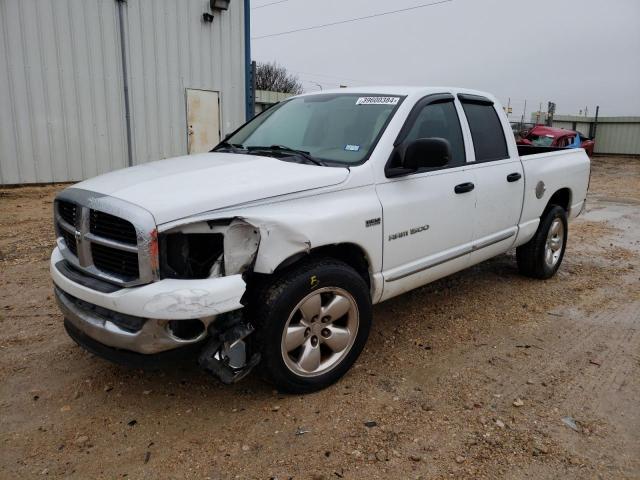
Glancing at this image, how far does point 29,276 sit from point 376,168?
3.82 meters

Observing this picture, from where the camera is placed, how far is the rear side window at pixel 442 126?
369cm

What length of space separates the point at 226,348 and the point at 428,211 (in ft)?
5.60

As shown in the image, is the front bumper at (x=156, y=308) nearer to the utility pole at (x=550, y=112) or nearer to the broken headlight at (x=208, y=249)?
the broken headlight at (x=208, y=249)

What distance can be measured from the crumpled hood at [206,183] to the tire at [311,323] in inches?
18.8

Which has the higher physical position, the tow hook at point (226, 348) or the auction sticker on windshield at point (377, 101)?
the auction sticker on windshield at point (377, 101)

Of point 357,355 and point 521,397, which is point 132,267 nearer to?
point 357,355

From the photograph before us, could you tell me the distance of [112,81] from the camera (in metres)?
10.5

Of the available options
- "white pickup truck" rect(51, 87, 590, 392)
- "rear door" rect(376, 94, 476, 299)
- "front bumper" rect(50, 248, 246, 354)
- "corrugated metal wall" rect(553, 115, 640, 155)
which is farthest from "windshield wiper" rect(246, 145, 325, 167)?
"corrugated metal wall" rect(553, 115, 640, 155)

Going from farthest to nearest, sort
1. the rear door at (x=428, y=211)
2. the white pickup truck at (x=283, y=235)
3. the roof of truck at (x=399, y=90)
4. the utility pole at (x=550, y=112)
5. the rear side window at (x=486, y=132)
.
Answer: the utility pole at (x=550, y=112) < the rear side window at (x=486, y=132) < the roof of truck at (x=399, y=90) < the rear door at (x=428, y=211) < the white pickup truck at (x=283, y=235)

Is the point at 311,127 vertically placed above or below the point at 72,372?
above

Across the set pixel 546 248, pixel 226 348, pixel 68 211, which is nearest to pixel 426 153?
pixel 226 348

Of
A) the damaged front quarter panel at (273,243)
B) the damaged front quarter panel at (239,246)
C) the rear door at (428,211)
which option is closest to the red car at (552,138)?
the rear door at (428,211)

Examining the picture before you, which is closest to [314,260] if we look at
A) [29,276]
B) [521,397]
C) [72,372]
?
[521,397]

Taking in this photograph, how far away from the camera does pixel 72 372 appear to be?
3.28m
